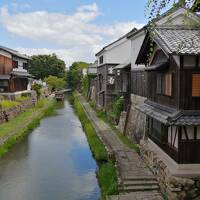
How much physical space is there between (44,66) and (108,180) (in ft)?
240

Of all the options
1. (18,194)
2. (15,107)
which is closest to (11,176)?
(18,194)

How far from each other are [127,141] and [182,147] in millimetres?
9935

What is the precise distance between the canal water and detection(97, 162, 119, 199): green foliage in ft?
1.44

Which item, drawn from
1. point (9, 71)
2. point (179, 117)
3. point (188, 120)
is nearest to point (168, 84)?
point (179, 117)

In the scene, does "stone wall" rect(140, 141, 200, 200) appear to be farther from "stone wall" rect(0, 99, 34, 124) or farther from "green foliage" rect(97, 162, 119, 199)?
"stone wall" rect(0, 99, 34, 124)

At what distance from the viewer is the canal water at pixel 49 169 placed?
1459cm

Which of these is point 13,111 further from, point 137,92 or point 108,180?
point 108,180

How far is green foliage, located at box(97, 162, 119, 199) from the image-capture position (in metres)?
13.1

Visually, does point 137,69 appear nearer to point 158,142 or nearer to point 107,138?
point 107,138

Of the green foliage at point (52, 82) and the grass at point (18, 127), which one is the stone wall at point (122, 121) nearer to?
the grass at point (18, 127)

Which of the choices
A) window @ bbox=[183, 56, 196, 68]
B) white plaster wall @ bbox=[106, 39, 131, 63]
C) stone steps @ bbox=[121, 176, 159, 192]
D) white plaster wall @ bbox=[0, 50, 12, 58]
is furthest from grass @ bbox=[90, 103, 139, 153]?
white plaster wall @ bbox=[0, 50, 12, 58]

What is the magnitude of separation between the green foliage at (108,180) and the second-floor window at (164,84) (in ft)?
14.0

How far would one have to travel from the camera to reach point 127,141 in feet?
70.2

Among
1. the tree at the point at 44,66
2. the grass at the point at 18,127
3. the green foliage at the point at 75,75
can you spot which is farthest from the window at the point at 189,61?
the green foliage at the point at 75,75
